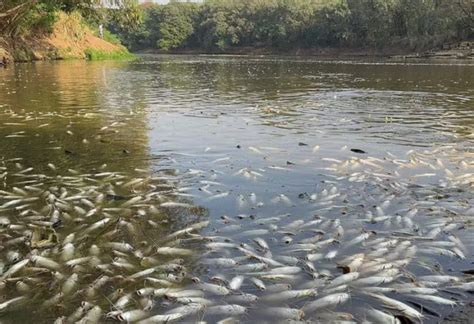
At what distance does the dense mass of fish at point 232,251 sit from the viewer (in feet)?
A: 15.8

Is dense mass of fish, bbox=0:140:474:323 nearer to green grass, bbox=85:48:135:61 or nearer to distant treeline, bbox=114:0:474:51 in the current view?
green grass, bbox=85:48:135:61

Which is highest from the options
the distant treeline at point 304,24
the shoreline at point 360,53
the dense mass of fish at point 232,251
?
the distant treeline at point 304,24

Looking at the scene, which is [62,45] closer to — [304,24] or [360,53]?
[360,53]

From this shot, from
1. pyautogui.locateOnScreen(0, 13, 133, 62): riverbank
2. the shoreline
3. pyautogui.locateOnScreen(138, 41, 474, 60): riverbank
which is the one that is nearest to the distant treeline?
pyautogui.locateOnScreen(138, 41, 474, 60): riverbank

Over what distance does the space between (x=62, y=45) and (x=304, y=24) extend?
2484 inches

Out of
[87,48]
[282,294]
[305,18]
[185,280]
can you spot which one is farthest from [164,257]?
[305,18]

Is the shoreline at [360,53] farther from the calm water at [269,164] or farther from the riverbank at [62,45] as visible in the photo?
the calm water at [269,164]

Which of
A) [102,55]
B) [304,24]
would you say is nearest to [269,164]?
[102,55]

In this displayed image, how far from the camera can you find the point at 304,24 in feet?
373

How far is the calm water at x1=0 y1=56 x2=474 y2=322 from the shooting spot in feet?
18.6

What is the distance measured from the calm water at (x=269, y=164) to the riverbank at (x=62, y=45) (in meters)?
37.8

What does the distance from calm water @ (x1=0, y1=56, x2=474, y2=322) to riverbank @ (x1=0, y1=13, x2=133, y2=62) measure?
37.8 m

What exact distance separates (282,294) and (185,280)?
1071 millimetres

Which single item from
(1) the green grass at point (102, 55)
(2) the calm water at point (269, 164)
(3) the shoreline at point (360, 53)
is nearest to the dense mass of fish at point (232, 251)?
(2) the calm water at point (269, 164)
